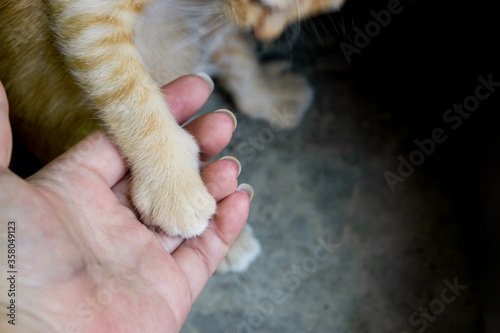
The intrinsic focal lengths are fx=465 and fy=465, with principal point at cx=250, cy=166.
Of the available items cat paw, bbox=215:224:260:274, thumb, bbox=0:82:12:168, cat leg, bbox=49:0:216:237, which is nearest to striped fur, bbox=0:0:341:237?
cat leg, bbox=49:0:216:237

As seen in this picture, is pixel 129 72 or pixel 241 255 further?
pixel 241 255

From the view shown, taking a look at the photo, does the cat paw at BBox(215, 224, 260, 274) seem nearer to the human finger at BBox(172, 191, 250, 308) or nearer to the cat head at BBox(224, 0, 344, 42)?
the human finger at BBox(172, 191, 250, 308)

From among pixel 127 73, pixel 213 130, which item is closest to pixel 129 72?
pixel 127 73

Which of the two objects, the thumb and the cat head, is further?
the cat head

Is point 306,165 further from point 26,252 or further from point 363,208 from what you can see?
point 26,252

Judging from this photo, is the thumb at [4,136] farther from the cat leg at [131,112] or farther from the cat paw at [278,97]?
the cat paw at [278,97]

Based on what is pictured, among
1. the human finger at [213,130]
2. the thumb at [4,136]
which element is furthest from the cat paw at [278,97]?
the thumb at [4,136]

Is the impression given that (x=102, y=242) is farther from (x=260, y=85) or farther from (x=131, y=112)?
(x=260, y=85)

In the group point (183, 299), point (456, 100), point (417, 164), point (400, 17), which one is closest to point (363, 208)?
point (417, 164)
